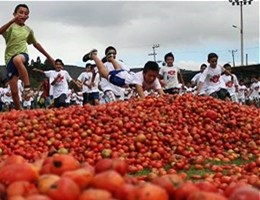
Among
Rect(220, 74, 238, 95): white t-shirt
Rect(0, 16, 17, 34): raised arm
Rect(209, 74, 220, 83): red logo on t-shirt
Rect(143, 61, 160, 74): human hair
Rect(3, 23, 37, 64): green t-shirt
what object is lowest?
Rect(220, 74, 238, 95): white t-shirt

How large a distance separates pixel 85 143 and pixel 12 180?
4.70 meters

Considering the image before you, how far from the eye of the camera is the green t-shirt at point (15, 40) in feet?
31.2

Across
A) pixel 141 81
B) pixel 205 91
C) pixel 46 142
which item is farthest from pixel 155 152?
pixel 205 91

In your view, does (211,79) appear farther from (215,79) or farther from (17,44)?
(17,44)

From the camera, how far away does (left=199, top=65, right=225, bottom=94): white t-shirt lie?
13.4 m

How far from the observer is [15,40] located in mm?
9547

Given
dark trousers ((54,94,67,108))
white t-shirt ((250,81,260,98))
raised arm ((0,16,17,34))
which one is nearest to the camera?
raised arm ((0,16,17,34))

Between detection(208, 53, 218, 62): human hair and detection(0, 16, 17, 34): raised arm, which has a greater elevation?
detection(0, 16, 17, 34): raised arm

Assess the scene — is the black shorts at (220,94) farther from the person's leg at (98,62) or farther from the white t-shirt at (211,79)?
the person's leg at (98,62)

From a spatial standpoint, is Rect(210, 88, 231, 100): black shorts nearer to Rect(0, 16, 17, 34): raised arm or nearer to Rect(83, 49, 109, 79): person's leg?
Rect(83, 49, 109, 79): person's leg

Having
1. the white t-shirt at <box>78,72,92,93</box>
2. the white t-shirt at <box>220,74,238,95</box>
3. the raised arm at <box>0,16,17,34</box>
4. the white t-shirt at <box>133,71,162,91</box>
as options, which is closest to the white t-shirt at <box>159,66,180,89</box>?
the white t-shirt at <box>220,74,238,95</box>

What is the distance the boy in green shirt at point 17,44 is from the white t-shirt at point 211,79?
4.96m

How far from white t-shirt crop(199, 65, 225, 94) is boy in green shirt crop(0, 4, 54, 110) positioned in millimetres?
4964

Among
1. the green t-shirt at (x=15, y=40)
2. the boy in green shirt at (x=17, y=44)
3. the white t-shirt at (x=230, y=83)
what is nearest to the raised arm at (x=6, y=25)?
the boy in green shirt at (x=17, y=44)
